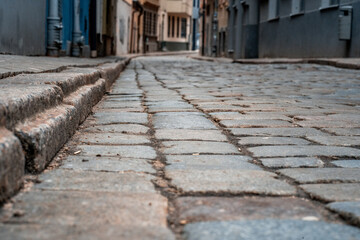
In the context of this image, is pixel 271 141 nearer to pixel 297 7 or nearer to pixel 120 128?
pixel 120 128

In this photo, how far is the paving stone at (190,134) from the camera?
9.57 feet

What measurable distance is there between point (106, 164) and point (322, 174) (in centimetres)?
86

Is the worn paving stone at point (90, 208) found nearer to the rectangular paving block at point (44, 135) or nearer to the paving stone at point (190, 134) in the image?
the rectangular paving block at point (44, 135)

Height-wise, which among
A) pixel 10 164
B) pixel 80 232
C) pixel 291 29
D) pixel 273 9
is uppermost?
pixel 273 9

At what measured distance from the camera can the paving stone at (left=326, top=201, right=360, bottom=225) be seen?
5.04ft

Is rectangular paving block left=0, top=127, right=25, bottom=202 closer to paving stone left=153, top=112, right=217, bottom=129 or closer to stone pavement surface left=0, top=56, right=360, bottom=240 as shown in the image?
stone pavement surface left=0, top=56, right=360, bottom=240

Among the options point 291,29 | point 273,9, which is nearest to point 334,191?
point 291,29

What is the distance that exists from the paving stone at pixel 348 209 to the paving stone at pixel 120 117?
1937 mm

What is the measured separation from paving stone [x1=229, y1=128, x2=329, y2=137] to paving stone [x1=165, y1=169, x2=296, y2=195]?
976mm

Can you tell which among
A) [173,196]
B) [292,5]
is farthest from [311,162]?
[292,5]

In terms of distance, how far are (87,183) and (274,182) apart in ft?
2.21

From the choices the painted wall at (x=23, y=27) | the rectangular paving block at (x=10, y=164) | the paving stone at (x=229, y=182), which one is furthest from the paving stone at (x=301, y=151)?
the painted wall at (x=23, y=27)

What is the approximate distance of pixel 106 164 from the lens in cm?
220

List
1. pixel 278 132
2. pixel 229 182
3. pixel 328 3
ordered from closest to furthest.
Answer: pixel 229 182
pixel 278 132
pixel 328 3
